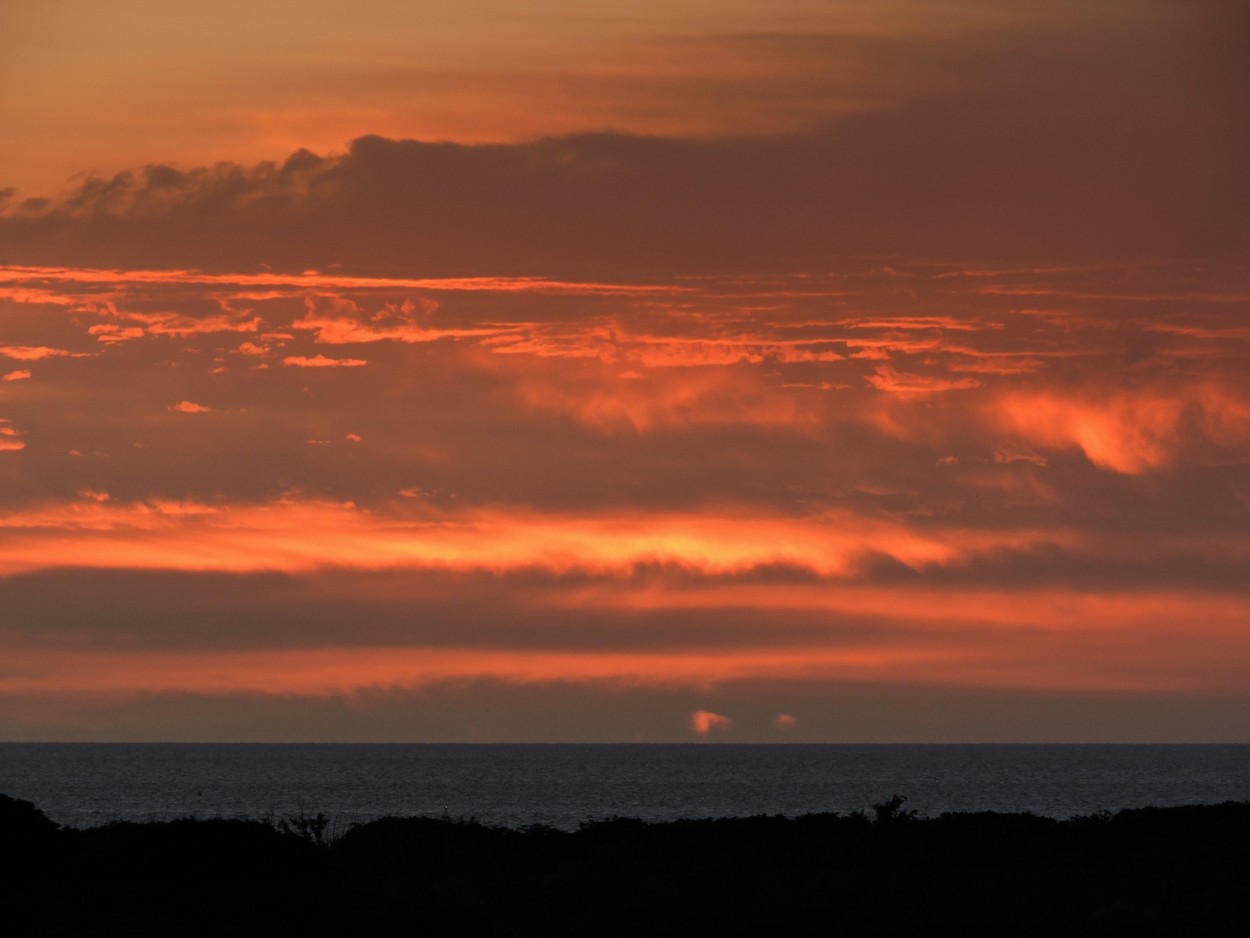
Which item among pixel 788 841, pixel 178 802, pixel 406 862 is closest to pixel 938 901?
pixel 788 841

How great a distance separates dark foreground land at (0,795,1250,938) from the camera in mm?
34250

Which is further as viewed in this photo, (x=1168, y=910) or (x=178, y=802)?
(x=178, y=802)

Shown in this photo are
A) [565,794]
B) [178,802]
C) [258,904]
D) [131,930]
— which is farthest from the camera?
[565,794]

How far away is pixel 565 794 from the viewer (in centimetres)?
16312

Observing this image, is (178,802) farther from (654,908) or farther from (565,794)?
(654,908)

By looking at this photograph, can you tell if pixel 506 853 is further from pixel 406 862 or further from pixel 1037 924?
pixel 1037 924

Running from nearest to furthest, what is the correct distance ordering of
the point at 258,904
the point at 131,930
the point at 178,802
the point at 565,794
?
the point at 131,930
the point at 258,904
the point at 178,802
the point at 565,794

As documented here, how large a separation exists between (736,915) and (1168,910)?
8602 millimetres

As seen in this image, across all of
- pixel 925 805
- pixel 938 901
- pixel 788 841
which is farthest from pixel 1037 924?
pixel 925 805

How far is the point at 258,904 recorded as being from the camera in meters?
35.2

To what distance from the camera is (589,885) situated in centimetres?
3931

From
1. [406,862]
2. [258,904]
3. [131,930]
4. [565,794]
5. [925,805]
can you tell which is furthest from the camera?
[565,794]

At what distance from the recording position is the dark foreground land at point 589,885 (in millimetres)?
34250

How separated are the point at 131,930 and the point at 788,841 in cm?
2108
